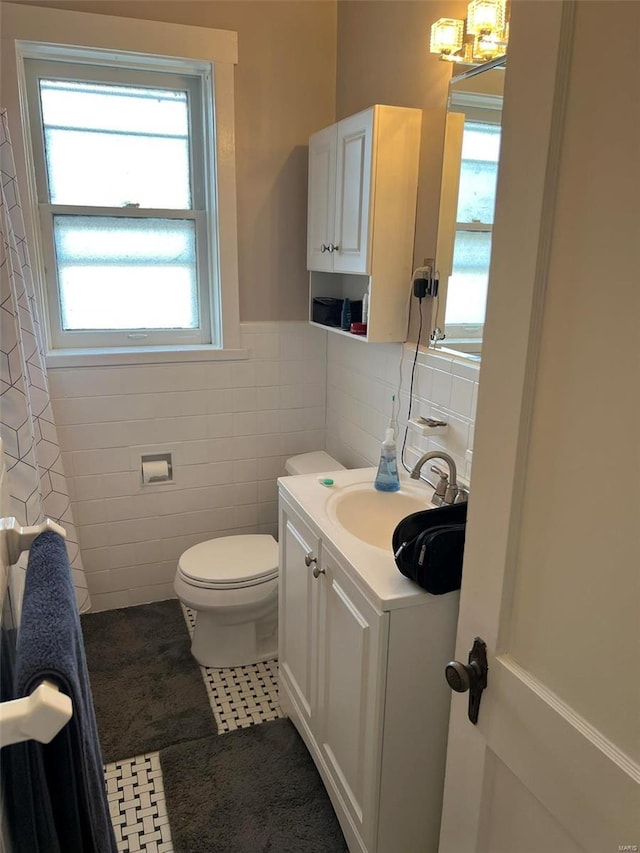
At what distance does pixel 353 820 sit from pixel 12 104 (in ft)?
8.64

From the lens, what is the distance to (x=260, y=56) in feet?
8.27

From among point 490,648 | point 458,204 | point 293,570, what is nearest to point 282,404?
point 293,570

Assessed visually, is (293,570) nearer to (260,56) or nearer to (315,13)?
(260,56)

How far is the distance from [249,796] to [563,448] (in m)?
1.61

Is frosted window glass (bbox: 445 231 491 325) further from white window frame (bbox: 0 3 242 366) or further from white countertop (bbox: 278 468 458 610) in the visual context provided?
white window frame (bbox: 0 3 242 366)

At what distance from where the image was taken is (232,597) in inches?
88.9

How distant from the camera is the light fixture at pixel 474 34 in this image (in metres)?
1.58

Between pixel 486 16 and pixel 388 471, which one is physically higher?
pixel 486 16

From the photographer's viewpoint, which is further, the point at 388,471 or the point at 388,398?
the point at 388,398

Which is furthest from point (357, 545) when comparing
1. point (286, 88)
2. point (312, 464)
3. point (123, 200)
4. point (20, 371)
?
point (286, 88)

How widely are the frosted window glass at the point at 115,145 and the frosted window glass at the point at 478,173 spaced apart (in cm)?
139

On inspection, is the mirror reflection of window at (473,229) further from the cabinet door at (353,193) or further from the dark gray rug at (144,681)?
the dark gray rug at (144,681)

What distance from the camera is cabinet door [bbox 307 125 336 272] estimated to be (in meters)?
2.30

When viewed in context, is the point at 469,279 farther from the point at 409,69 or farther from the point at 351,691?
the point at 351,691
